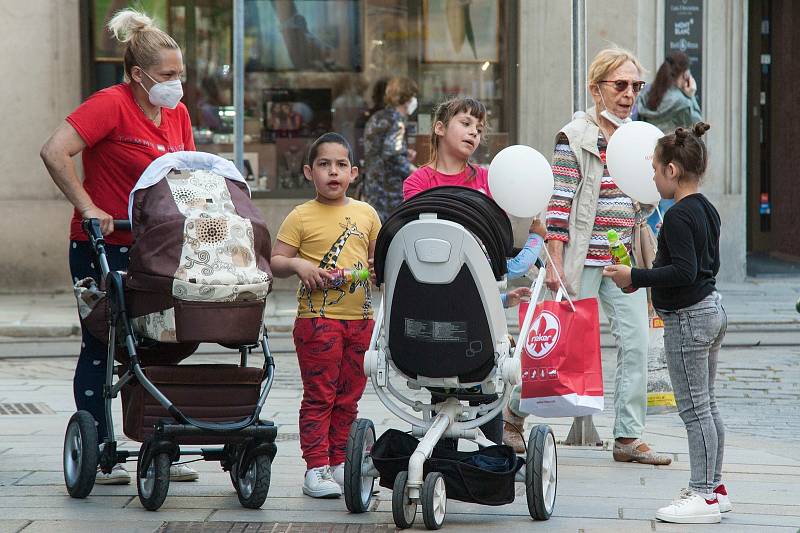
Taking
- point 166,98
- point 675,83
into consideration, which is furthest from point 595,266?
point 675,83

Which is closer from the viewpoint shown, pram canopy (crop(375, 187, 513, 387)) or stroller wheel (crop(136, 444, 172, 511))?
pram canopy (crop(375, 187, 513, 387))

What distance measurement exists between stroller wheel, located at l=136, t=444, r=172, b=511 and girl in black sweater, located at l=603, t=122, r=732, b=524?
1831 millimetres

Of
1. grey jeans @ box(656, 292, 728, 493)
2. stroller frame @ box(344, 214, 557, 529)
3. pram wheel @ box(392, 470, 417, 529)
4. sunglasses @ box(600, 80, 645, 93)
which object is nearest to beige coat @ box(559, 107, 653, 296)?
sunglasses @ box(600, 80, 645, 93)

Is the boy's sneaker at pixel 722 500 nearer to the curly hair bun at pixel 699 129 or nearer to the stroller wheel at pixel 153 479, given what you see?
the curly hair bun at pixel 699 129

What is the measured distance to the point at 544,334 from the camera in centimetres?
607

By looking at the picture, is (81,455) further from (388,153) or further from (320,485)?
(388,153)

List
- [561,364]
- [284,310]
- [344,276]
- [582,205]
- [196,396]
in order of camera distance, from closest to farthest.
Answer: [196,396], [344,276], [561,364], [582,205], [284,310]

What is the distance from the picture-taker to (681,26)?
14.5 meters

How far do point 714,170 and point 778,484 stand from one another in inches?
350

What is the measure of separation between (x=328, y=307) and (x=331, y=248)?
244mm

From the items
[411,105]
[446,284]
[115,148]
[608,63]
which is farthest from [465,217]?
[411,105]

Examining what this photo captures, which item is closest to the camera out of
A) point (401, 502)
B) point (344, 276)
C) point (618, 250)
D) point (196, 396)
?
point (401, 502)

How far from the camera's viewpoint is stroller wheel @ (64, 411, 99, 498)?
216 inches

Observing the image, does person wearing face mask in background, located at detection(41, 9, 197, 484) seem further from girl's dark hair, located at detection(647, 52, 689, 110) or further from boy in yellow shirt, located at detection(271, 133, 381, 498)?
girl's dark hair, located at detection(647, 52, 689, 110)
